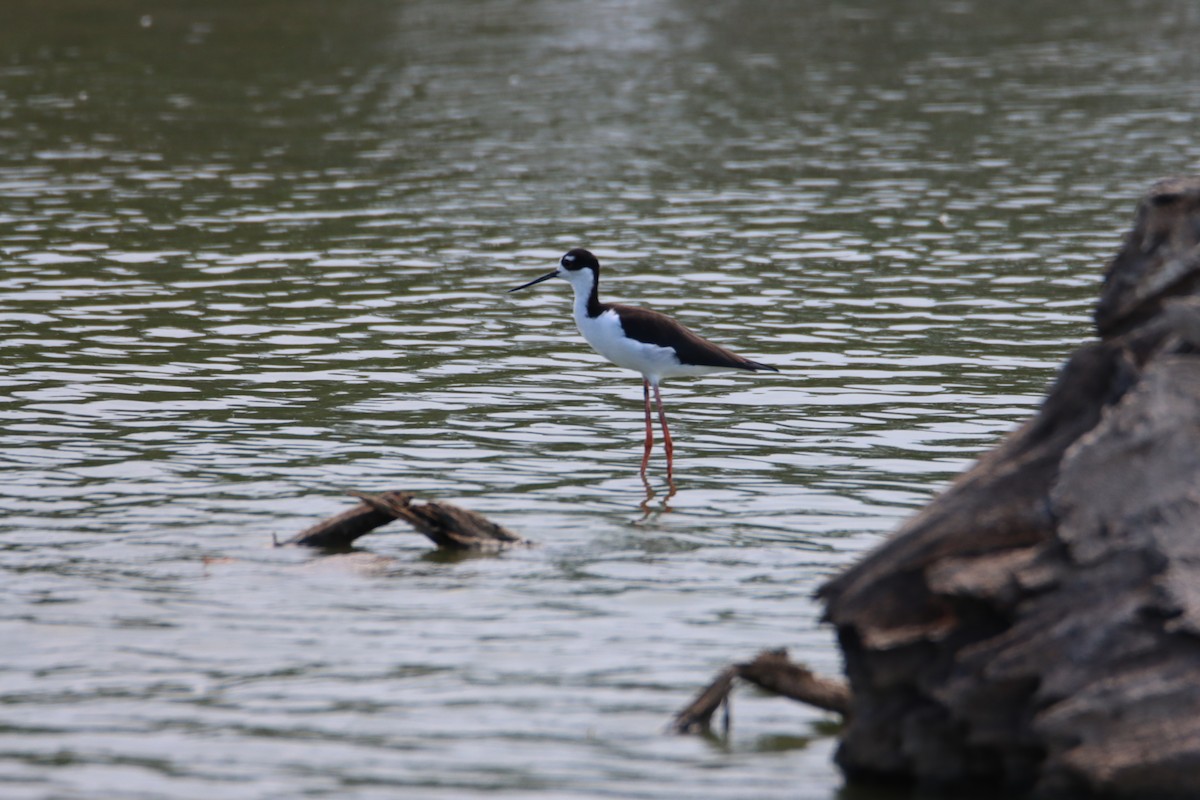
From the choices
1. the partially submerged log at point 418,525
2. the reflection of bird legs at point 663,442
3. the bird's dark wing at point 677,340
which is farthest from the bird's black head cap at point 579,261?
the partially submerged log at point 418,525

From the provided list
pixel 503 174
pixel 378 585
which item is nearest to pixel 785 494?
pixel 378 585

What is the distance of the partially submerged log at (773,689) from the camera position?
25.5ft

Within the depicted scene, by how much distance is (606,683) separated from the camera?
8625 mm

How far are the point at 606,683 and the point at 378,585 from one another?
210 cm

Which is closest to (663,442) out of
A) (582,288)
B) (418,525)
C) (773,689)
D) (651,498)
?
(582,288)

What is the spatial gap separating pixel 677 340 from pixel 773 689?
5372 mm

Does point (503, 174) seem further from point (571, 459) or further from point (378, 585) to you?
point (378, 585)

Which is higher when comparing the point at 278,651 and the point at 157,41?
the point at 157,41

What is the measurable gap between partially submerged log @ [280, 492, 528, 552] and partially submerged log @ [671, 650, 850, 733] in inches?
115

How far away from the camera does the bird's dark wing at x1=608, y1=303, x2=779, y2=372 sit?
12.9 meters

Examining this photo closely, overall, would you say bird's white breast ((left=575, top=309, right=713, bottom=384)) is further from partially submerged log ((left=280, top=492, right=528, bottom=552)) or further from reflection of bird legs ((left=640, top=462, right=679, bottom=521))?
partially submerged log ((left=280, top=492, right=528, bottom=552))

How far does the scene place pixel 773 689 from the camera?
25.7 ft

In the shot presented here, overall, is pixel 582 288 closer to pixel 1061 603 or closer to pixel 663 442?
pixel 663 442

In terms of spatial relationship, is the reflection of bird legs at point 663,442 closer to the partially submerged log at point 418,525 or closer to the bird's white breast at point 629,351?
the bird's white breast at point 629,351
